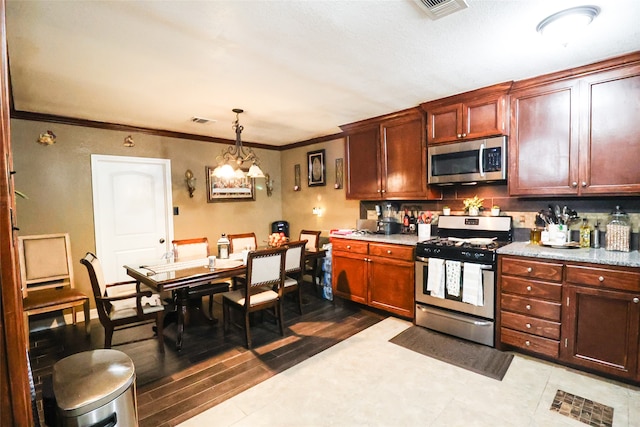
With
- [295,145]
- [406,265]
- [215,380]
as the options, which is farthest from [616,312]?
[295,145]

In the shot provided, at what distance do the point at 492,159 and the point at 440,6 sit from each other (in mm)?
1782

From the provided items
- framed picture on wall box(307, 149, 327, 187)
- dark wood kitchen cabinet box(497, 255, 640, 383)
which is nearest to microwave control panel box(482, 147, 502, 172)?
dark wood kitchen cabinet box(497, 255, 640, 383)

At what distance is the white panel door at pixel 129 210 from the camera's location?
13.3 ft

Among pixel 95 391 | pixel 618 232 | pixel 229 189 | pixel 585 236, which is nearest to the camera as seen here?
pixel 95 391

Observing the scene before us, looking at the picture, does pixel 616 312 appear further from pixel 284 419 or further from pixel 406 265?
pixel 284 419

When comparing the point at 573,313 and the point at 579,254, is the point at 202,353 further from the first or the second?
the point at 579,254

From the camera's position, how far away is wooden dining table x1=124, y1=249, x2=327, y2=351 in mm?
2723

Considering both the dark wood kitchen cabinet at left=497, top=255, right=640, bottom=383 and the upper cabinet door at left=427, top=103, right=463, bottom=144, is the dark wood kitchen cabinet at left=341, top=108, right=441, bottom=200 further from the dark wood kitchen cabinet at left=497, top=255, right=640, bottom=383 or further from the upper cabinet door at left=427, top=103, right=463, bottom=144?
the dark wood kitchen cabinet at left=497, top=255, right=640, bottom=383

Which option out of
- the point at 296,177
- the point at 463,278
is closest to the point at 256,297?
the point at 463,278

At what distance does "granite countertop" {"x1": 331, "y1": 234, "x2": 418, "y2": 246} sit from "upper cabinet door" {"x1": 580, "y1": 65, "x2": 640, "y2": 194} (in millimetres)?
1556

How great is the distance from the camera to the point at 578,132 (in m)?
2.61

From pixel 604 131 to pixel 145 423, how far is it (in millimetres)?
3918


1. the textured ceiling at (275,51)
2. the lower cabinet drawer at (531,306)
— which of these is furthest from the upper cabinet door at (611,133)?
the lower cabinet drawer at (531,306)

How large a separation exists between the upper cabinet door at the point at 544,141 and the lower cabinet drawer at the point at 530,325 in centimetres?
109
